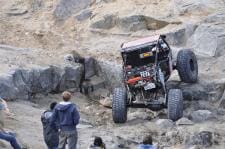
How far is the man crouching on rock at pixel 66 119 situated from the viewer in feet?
38.5

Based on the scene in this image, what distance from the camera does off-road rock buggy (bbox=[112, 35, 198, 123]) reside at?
1633 cm

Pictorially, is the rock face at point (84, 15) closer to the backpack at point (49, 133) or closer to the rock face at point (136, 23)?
the rock face at point (136, 23)

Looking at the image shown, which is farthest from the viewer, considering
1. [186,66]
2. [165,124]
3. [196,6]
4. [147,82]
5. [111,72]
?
[196,6]

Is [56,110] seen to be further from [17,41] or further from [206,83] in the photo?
[17,41]

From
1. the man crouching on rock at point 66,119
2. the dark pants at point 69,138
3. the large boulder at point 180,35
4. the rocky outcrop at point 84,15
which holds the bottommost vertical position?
the dark pants at point 69,138

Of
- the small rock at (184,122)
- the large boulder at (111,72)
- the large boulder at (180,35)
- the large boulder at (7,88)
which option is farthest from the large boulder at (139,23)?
the small rock at (184,122)

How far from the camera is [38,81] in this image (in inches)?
741

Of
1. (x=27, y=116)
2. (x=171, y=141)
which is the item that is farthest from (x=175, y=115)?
(x=27, y=116)

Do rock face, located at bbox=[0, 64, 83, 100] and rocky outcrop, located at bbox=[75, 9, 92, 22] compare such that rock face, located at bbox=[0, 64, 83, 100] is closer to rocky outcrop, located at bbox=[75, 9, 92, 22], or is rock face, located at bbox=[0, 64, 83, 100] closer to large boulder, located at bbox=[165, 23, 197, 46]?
large boulder, located at bbox=[165, 23, 197, 46]

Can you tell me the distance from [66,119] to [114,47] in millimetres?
10150

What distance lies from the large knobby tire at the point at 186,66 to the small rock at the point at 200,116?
4.92 feet

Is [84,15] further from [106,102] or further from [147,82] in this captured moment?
[147,82]

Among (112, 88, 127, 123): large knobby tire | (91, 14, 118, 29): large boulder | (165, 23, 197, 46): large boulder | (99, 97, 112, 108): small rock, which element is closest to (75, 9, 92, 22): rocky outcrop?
(91, 14, 118, 29): large boulder

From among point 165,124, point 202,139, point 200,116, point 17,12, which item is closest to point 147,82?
point 165,124
